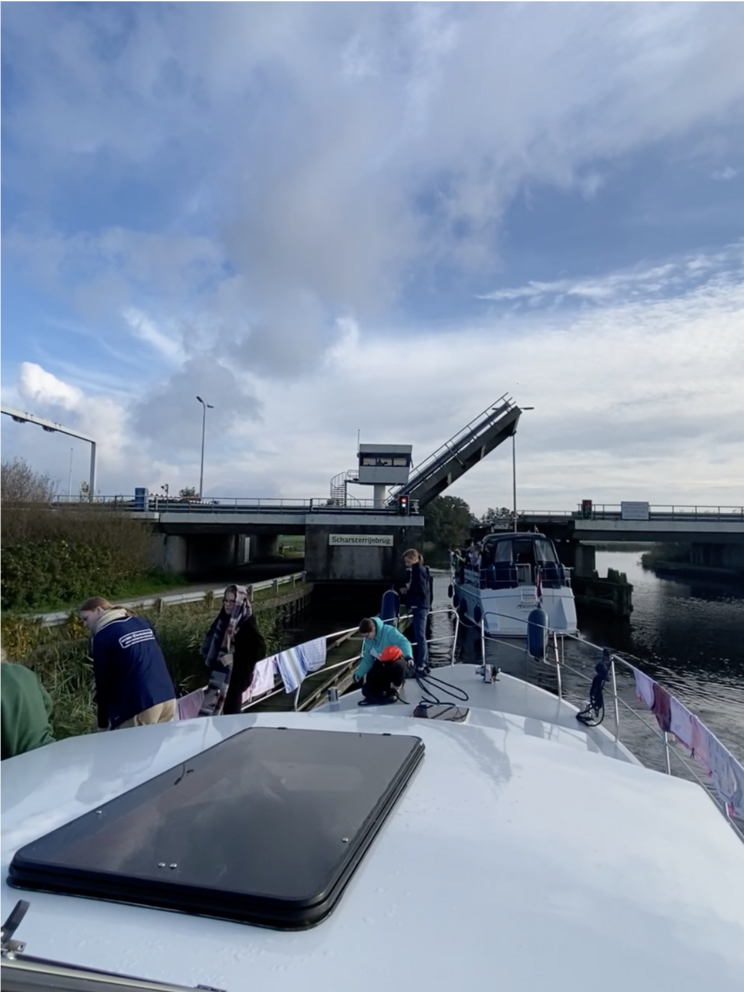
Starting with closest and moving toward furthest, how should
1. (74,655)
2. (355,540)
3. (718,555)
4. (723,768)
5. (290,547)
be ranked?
(723,768) → (74,655) → (355,540) → (718,555) → (290,547)

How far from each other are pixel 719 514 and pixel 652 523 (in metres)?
5.31

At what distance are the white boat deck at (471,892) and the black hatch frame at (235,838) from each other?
3cm

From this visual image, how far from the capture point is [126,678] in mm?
4148

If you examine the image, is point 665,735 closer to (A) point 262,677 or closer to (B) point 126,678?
(A) point 262,677

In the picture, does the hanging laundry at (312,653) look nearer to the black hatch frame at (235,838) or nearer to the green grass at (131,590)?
the black hatch frame at (235,838)

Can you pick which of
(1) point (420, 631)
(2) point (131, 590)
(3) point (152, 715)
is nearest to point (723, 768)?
(3) point (152, 715)

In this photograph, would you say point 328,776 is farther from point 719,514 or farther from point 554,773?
point 719,514

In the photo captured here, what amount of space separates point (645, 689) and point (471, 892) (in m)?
5.03

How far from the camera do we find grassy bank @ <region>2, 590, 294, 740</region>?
816 centimetres

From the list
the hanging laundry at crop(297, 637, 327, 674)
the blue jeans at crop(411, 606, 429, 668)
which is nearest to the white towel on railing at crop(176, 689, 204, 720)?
the hanging laundry at crop(297, 637, 327, 674)

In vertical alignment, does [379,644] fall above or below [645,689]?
above

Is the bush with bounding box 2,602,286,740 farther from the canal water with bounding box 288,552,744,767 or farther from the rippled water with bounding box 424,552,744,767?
the rippled water with bounding box 424,552,744,767

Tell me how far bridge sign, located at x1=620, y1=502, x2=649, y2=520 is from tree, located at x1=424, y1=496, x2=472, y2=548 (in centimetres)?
3493

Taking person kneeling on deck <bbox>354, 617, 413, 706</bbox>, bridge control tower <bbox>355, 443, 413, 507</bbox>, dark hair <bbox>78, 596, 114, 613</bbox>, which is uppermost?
bridge control tower <bbox>355, 443, 413, 507</bbox>
